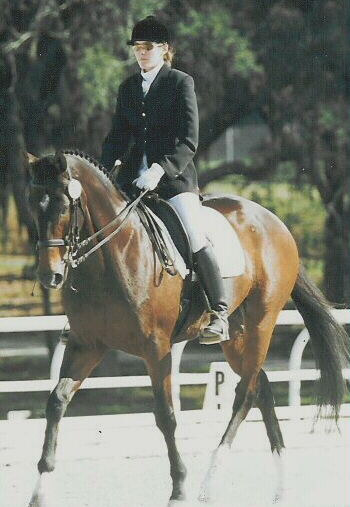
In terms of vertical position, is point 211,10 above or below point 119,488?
above

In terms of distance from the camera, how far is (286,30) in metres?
15.7

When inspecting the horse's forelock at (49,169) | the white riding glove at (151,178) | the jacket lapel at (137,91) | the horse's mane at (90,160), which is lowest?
the white riding glove at (151,178)

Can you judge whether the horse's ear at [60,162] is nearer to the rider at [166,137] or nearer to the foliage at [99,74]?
the rider at [166,137]

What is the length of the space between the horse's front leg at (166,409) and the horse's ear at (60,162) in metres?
1.20

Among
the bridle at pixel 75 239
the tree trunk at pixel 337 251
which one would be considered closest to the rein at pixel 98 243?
the bridle at pixel 75 239

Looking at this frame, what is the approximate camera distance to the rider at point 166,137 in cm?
744

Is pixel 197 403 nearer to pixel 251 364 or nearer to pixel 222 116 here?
pixel 222 116

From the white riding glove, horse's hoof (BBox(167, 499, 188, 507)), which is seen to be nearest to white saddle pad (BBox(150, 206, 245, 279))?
the white riding glove

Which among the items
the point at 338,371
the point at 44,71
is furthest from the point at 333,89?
the point at 338,371

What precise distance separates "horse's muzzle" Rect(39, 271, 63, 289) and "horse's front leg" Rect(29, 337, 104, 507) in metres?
0.67

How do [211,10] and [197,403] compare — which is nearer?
[211,10]

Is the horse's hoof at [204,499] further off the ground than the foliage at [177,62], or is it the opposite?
the foliage at [177,62]

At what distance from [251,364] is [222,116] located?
9.74 m

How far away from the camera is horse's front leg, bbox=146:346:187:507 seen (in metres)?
7.18
